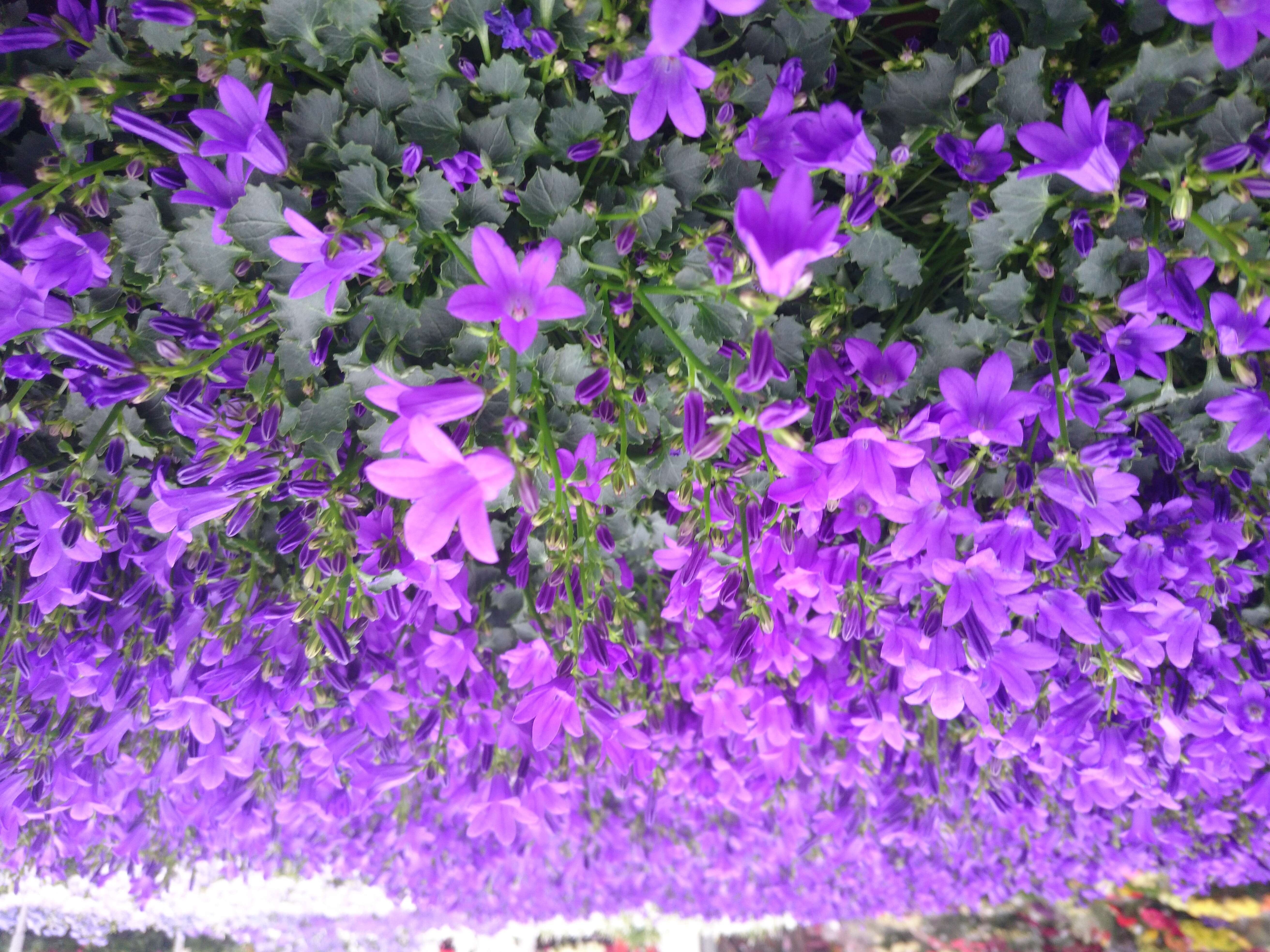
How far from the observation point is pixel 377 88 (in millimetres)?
817

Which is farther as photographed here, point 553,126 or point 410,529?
point 553,126

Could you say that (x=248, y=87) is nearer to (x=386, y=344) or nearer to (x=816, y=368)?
(x=386, y=344)

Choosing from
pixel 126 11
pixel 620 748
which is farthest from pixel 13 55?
pixel 620 748

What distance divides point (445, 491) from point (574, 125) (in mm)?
476

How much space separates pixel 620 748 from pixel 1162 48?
1.19m

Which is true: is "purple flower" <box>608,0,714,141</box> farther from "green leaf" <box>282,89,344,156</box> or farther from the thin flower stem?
the thin flower stem

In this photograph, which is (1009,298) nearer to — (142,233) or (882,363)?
(882,363)

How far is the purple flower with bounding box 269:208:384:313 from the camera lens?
27.6 inches

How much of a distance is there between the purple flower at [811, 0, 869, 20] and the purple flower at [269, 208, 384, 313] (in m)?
0.51

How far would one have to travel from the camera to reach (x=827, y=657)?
1.29m

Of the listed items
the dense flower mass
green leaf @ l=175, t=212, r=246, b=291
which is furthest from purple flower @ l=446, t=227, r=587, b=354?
green leaf @ l=175, t=212, r=246, b=291

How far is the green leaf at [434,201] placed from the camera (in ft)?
2.58

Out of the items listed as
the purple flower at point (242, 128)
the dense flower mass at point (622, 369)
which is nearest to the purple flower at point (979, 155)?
the dense flower mass at point (622, 369)

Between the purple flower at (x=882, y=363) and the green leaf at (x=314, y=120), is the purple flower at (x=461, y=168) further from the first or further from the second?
the purple flower at (x=882, y=363)
